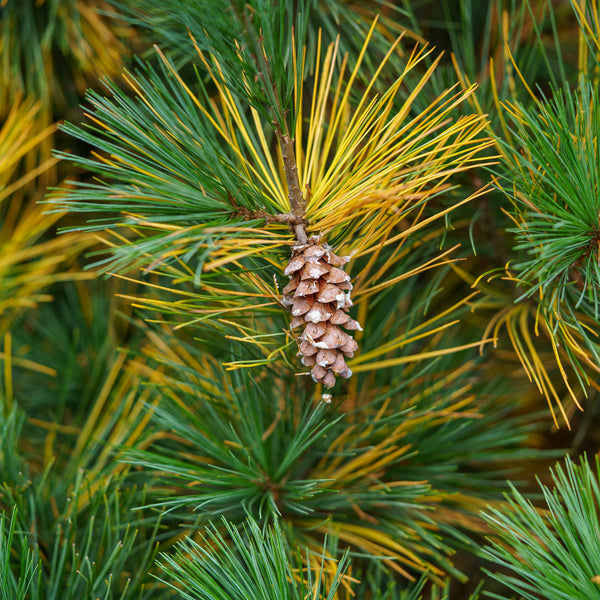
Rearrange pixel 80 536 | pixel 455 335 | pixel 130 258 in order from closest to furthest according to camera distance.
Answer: pixel 130 258
pixel 80 536
pixel 455 335

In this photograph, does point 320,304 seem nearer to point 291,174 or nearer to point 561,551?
point 291,174

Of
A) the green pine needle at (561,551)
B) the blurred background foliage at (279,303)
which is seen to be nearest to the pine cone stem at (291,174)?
the blurred background foliage at (279,303)

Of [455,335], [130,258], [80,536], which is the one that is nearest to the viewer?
[130,258]

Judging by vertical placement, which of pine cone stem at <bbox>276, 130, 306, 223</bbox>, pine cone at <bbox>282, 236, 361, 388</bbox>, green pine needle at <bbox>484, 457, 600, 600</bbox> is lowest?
green pine needle at <bbox>484, 457, 600, 600</bbox>

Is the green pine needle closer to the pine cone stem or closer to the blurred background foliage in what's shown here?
the blurred background foliage

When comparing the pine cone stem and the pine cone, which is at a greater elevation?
the pine cone stem

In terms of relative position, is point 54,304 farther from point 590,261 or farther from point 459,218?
point 590,261

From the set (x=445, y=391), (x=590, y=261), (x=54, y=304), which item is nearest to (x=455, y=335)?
(x=445, y=391)

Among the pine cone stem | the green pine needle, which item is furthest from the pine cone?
the green pine needle
